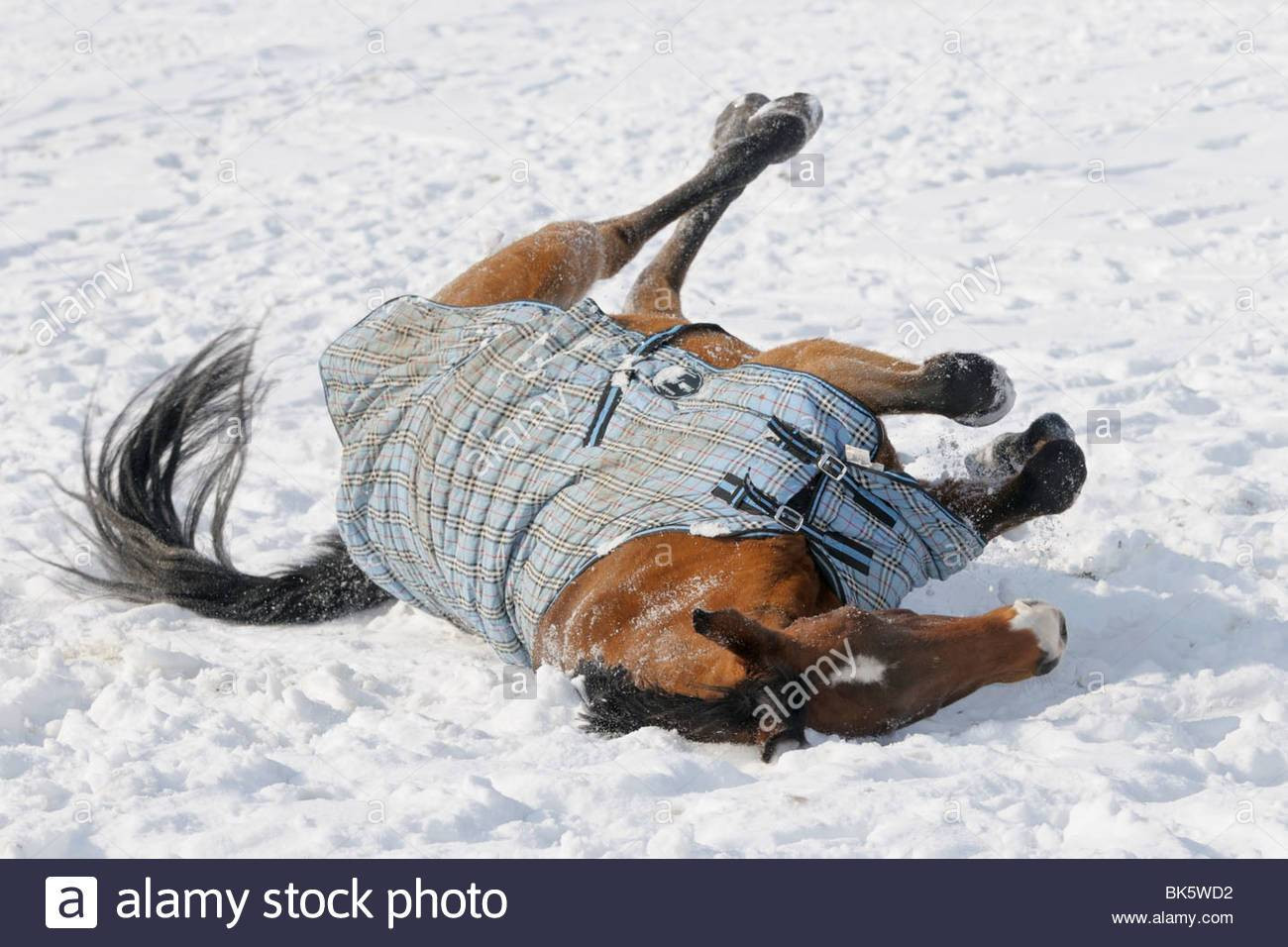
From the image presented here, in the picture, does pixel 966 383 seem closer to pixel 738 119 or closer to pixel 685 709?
pixel 685 709

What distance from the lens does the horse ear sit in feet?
9.32

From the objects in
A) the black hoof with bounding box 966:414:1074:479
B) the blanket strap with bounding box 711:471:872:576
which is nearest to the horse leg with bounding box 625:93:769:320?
the black hoof with bounding box 966:414:1074:479

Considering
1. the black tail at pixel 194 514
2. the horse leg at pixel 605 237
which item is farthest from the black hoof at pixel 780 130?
the black tail at pixel 194 514

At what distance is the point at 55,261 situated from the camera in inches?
277

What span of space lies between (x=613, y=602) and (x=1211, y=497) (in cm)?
192

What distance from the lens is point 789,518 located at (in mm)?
3316

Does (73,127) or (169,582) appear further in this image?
(73,127)

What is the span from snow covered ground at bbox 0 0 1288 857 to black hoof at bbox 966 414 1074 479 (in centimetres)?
15

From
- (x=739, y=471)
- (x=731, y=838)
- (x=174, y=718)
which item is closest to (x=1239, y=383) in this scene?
(x=739, y=471)

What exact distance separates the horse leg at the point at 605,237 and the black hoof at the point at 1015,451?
129cm

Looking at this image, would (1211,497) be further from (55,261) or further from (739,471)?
(55,261)

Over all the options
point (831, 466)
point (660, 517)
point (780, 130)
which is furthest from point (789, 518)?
point (780, 130)

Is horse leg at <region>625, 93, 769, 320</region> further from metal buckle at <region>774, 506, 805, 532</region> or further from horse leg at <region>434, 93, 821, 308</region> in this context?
metal buckle at <region>774, 506, 805, 532</region>

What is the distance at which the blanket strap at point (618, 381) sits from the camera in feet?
11.9
